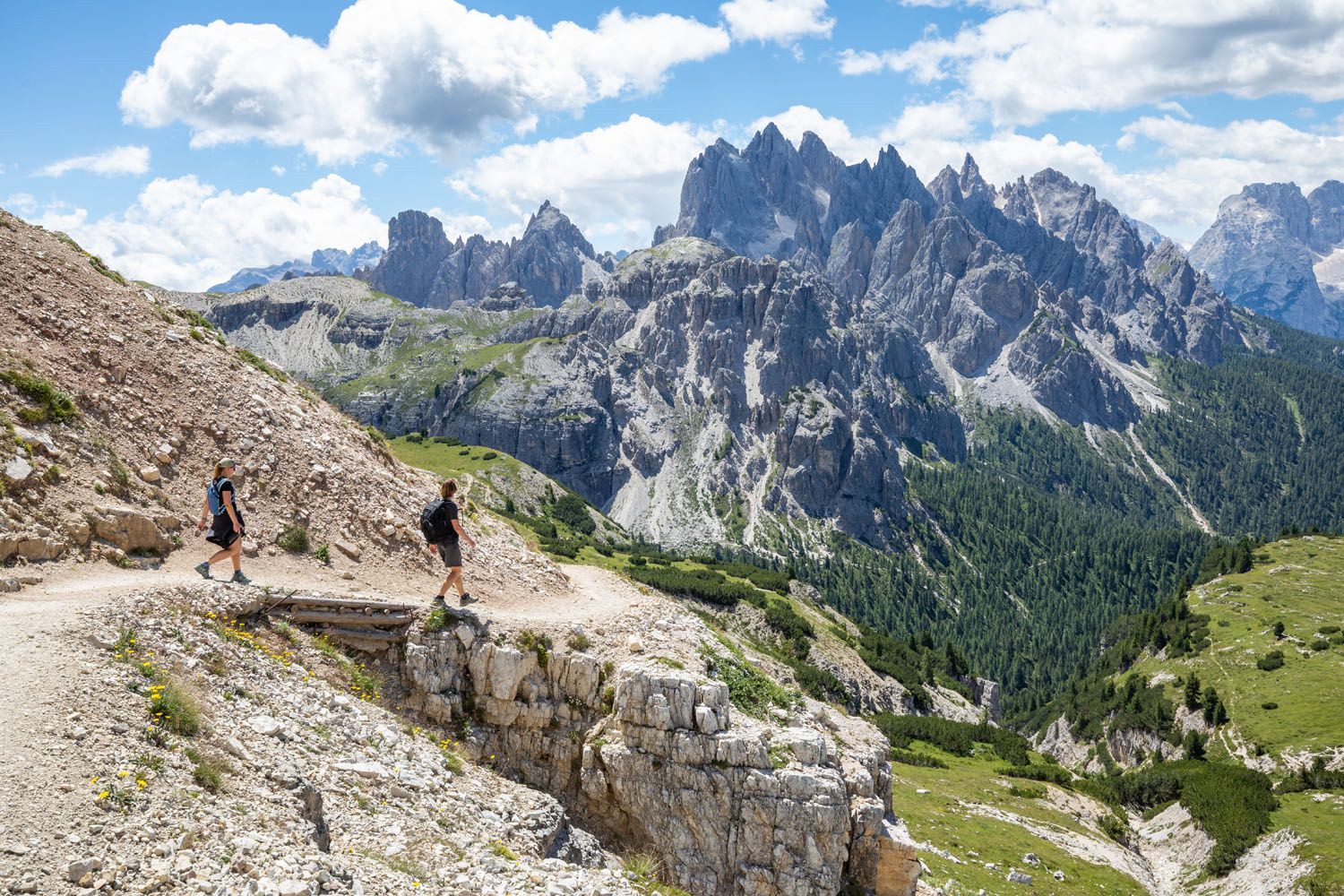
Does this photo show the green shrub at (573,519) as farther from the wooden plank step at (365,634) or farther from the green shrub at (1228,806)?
the wooden plank step at (365,634)

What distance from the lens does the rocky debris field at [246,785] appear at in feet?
40.4

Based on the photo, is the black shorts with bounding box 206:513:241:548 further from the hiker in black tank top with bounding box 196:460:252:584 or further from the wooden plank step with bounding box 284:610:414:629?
the wooden plank step with bounding box 284:610:414:629

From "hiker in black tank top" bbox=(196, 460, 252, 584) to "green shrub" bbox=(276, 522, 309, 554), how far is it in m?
1.91

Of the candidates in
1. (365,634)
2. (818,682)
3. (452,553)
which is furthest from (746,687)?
(818,682)

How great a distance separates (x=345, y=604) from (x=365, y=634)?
1208 millimetres

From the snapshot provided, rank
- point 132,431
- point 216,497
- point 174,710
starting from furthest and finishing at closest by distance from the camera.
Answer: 1. point 132,431
2. point 216,497
3. point 174,710

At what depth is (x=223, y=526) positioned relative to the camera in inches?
946

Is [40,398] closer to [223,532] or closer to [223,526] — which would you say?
[223,526]

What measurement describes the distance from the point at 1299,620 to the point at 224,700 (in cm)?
16605

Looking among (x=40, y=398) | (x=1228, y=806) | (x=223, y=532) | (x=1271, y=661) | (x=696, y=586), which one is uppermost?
(x=40, y=398)

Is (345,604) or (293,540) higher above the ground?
(293,540)

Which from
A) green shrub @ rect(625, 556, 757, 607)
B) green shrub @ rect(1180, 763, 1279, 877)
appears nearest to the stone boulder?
green shrub @ rect(1180, 763, 1279, 877)

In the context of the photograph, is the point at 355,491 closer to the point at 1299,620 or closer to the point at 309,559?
the point at 309,559

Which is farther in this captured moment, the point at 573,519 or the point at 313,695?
the point at 573,519
